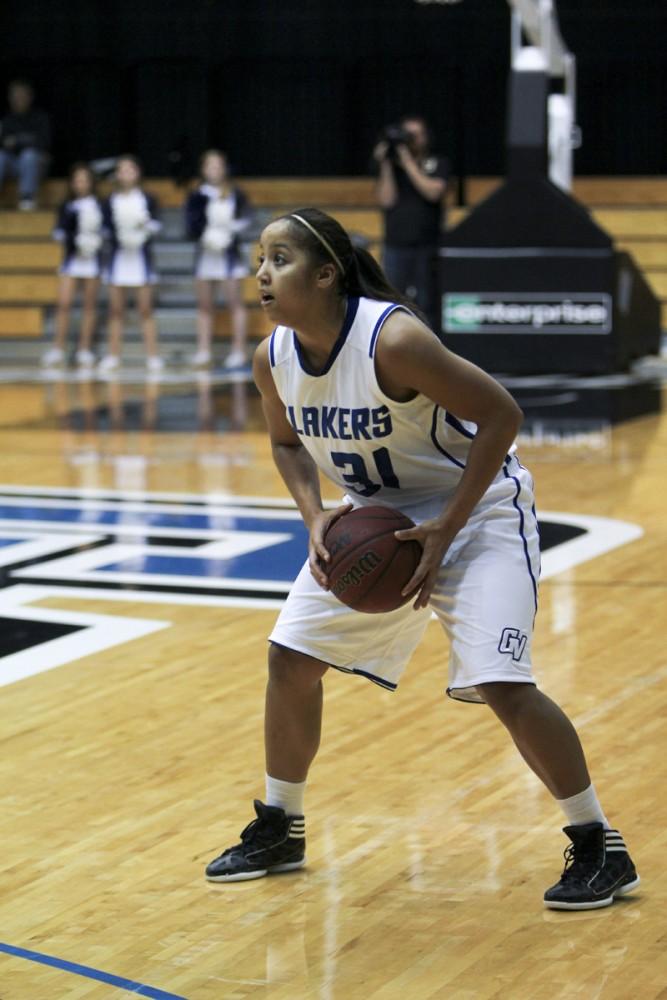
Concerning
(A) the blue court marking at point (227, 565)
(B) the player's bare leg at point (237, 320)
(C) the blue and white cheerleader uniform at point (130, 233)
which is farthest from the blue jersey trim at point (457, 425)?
(B) the player's bare leg at point (237, 320)

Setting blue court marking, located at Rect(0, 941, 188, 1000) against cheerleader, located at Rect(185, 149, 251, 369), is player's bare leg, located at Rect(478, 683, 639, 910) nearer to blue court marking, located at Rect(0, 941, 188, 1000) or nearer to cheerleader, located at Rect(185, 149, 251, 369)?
blue court marking, located at Rect(0, 941, 188, 1000)

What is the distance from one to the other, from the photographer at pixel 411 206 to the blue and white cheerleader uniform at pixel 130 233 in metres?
1.93

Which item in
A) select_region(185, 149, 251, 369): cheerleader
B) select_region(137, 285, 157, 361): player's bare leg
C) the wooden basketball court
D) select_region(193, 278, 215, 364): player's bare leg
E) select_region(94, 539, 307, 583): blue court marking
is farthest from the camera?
select_region(193, 278, 215, 364): player's bare leg

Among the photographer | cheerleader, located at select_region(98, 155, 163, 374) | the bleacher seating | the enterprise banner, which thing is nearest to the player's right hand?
Result: the enterprise banner

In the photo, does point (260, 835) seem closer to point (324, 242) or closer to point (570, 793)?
point (570, 793)

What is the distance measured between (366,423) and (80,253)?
38.6ft

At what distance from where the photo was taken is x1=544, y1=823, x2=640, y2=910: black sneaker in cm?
303

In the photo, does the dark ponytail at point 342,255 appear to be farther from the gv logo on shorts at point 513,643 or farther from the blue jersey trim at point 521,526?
the gv logo on shorts at point 513,643

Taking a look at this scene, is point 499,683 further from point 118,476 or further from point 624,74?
point 624,74

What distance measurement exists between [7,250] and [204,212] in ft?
10.2

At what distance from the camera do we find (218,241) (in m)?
14.2

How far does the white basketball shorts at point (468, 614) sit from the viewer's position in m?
3.00

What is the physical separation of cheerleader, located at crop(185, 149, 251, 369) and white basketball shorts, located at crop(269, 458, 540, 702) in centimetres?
1104

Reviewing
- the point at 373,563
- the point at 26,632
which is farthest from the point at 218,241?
the point at 373,563
